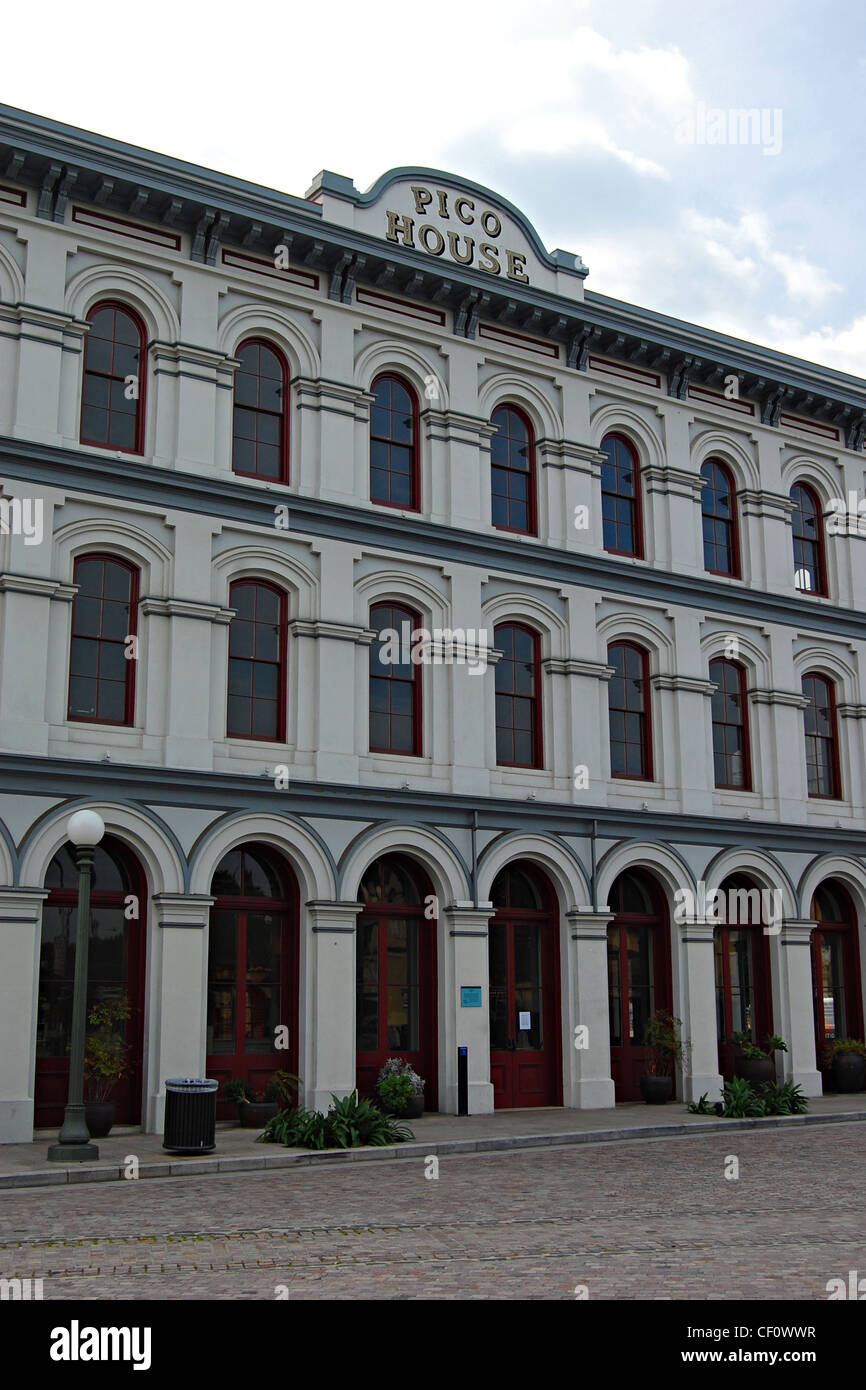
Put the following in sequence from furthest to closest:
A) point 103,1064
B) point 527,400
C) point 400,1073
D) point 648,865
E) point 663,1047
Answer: point 527,400 < point 648,865 < point 663,1047 < point 400,1073 < point 103,1064

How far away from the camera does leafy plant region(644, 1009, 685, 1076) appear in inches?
917

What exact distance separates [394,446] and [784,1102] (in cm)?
1187

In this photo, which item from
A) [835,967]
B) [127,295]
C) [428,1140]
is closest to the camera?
[428,1140]

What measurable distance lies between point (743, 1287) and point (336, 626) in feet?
44.5

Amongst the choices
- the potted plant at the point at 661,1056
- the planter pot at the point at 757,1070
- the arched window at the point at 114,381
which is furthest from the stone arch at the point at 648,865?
the arched window at the point at 114,381

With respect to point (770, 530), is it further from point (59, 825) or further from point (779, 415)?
point (59, 825)

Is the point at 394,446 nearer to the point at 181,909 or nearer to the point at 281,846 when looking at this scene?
the point at 281,846

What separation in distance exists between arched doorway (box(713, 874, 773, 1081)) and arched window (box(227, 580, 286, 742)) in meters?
9.05

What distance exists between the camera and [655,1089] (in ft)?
75.2

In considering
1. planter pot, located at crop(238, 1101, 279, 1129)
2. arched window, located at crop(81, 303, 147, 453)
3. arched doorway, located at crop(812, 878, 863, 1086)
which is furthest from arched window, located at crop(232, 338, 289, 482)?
arched doorway, located at crop(812, 878, 863, 1086)

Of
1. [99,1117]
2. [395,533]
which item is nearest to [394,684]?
[395,533]

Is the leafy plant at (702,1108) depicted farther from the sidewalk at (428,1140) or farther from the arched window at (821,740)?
the arched window at (821,740)

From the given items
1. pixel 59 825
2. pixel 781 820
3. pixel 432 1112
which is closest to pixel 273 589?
pixel 59 825

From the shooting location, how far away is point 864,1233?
11320mm
